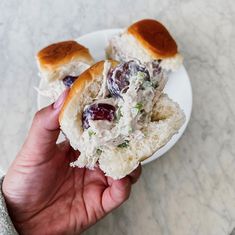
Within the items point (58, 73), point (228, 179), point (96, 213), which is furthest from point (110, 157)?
point (228, 179)

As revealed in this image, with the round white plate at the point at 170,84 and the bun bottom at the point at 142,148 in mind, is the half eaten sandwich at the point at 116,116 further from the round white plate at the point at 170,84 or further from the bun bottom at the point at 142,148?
the round white plate at the point at 170,84

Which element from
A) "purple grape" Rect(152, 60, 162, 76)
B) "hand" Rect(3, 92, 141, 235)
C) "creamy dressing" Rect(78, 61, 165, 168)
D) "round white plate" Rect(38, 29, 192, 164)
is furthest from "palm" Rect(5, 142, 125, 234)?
"purple grape" Rect(152, 60, 162, 76)

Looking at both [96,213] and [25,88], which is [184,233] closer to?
[96,213]

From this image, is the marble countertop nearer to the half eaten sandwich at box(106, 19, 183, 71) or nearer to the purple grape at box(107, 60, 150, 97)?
the half eaten sandwich at box(106, 19, 183, 71)

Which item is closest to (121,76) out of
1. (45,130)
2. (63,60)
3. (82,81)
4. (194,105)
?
(82,81)

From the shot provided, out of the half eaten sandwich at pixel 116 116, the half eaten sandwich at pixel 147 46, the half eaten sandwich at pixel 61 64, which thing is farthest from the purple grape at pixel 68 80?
the half eaten sandwich at pixel 116 116

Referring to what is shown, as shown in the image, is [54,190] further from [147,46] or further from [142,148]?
[147,46]
